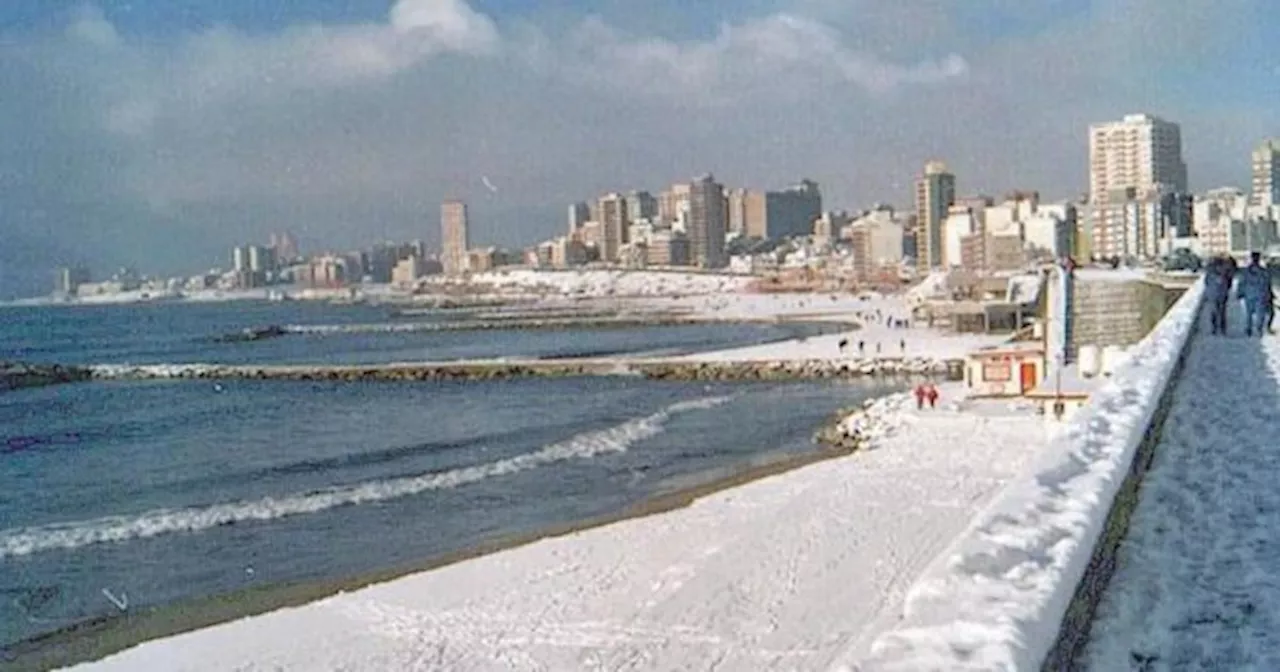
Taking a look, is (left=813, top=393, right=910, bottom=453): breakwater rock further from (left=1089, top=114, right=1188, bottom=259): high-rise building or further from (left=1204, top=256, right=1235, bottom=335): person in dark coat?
(left=1089, top=114, right=1188, bottom=259): high-rise building

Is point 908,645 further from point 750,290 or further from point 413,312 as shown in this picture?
point 750,290

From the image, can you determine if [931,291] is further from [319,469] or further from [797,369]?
[319,469]

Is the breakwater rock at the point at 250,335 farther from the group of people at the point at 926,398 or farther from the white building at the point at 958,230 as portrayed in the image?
the white building at the point at 958,230

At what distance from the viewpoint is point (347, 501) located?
23641mm

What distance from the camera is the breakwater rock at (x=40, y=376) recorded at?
71.4 metres

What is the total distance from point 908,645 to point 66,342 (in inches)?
4904

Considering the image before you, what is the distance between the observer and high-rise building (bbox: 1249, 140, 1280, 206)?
5177 inches

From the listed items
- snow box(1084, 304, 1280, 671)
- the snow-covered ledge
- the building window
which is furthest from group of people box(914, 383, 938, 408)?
the snow-covered ledge

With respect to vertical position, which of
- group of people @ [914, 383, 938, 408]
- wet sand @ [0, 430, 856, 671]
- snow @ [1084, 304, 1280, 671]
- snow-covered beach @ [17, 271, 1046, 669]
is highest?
snow @ [1084, 304, 1280, 671]

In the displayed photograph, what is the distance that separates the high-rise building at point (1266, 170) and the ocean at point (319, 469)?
4020 inches

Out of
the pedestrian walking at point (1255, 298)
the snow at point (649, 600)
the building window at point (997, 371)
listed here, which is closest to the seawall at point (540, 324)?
the building window at point (997, 371)

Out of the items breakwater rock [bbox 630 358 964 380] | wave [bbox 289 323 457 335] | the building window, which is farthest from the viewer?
wave [bbox 289 323 457 335]

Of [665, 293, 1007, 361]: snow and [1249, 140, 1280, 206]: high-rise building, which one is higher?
[1249, 140, 1280, 206]: high-rise building

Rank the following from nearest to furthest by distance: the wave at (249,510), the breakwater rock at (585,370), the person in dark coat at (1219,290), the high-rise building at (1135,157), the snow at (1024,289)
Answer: the person in dark coat at (1219,290) < the wave at (249,510) < the breakwater rock at (585,370) < the snow at (1024,289) < the high-rise building at (1135,157)
